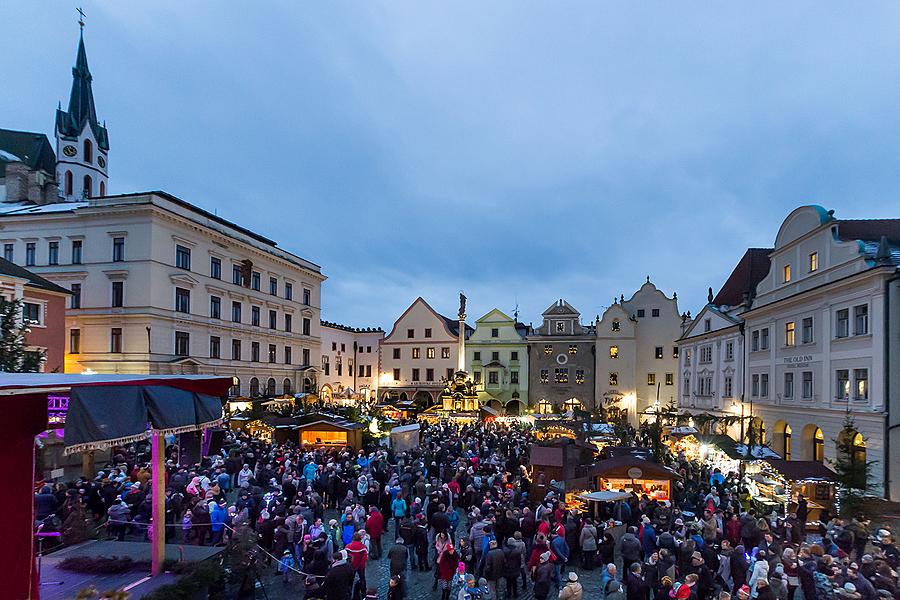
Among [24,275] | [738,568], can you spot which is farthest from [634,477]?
[24,275]

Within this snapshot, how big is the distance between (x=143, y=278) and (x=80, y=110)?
40.2 metres

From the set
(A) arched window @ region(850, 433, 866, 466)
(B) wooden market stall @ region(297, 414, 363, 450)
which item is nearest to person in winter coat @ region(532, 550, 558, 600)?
(B) wooden market stall @ region(297, 414, 363, 450)

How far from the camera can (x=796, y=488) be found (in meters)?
18.8

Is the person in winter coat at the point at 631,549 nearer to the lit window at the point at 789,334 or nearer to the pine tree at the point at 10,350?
the pine tree at the point at 10,350

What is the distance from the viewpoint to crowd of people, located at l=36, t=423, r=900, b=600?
435 inches

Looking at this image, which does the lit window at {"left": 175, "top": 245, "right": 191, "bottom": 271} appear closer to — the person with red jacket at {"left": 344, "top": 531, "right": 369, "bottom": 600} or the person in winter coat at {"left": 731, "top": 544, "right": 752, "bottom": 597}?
the person with red jacket at {"left": 344, "top": 531, "right": 369, "bottom": 600}

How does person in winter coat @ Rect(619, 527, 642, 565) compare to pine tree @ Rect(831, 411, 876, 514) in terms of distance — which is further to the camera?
pine tree @ Rect(831, 411, 876, 514)

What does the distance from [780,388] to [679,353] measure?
63.4 feet

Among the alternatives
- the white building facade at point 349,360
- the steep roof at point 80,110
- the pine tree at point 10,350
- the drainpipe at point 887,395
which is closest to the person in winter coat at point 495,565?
the pine tree at point 10,350

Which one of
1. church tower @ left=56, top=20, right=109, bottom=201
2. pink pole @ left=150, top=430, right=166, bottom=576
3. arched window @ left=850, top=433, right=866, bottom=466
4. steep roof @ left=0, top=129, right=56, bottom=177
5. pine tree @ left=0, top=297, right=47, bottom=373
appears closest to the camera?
pink pole @ left=150, top=430, right=166, bottom=576

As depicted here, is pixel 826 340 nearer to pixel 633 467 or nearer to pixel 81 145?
pixel 633 467

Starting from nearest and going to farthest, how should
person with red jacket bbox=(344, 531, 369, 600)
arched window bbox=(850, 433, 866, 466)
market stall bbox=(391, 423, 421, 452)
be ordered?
person with red jacket bbox=(344, 531, 369, 600)
arched window bbox=(850, 433, 866, 466)
market stall bbox=(391, 423, 421, 452)

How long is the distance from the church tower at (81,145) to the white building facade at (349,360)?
1242 inches

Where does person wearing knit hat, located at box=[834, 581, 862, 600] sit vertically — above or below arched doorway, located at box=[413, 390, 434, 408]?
above
